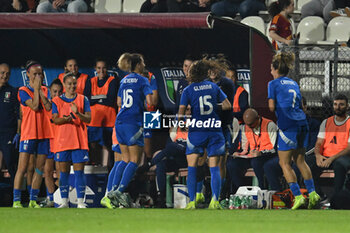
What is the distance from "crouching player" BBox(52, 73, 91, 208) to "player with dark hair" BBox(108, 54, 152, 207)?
415 mm

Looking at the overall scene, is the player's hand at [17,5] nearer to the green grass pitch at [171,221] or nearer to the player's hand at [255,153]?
the green grass pitch at [171,221]

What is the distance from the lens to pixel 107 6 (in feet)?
42.8

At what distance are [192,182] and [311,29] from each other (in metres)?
4.14

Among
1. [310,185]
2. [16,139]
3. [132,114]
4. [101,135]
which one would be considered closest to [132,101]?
[132,114]

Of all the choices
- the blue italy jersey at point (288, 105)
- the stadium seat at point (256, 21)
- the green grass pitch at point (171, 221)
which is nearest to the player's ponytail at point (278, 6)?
the stadium seat at point (256, 21)

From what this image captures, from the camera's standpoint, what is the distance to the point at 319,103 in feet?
32.2

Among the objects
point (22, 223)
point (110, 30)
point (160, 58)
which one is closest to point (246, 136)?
point (160, 58)

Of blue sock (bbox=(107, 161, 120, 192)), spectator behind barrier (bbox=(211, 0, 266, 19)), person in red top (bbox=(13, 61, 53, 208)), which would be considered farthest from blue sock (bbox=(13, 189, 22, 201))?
spectator behind barrier (bbox=(211, 0, 266, 19))

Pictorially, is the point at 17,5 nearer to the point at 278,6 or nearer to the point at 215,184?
the point at 278,6

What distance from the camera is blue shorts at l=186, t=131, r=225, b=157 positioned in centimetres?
955

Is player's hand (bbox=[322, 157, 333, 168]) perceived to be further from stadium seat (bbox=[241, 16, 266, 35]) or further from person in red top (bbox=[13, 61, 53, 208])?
person in red top (bbox=[13, 61, 53, 208])

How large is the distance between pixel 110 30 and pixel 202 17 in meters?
1.11

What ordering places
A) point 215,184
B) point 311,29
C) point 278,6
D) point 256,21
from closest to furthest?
point 215,184 → point 278,6 → point 256,21 → point 311,29

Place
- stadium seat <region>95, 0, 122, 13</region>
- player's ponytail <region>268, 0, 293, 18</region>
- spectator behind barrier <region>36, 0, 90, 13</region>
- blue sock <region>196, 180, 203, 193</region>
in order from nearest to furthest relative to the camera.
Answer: blue sock <region>196, 180, 203, 193</region> → player's ponytail <region>268, 0, 293, 18</region> → spectator behind barrier <region>36, 0, 90, 13</region> → stadium seat <region>95, 0, 122, 13</region>
